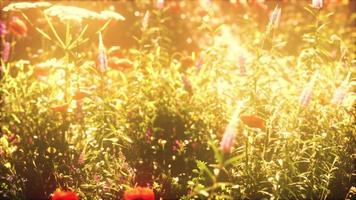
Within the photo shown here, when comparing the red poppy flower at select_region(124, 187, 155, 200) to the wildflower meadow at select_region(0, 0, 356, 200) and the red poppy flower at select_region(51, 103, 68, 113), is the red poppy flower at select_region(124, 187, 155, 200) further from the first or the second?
the red poppy flower at select_region(51, 103, 68, 113)

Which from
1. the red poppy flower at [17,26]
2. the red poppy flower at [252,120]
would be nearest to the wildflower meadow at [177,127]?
the red poppy flower at [252,120]

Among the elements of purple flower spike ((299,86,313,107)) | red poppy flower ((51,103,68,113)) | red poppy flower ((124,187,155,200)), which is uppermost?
purple flower spike ((299,86,313,107))

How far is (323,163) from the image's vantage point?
11.3ft

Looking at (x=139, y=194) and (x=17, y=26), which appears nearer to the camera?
(x=139, y=194)

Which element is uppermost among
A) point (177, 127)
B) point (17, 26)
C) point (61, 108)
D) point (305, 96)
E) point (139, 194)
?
point (17, 26)

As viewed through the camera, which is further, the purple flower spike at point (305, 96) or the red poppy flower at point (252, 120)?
the red poppy flower at point (252, 120)

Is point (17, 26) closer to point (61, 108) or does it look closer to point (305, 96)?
point (61, 108)

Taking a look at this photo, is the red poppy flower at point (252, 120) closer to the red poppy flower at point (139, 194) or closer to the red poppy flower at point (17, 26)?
the red poppy flower at point (139, 194)

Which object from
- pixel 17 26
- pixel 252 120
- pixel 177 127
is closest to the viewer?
pixel 252 120

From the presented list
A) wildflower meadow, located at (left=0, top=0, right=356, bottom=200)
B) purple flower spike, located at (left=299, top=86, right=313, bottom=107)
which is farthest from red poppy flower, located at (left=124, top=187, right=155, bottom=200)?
purple flower spike, located at (left=299, top=86, right=313, bottom=107)

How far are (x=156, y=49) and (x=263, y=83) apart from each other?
1.32 m

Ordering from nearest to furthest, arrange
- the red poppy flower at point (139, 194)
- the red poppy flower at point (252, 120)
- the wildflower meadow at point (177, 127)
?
the red poppy flower at point (139, 194) < the red poppy flower at point (252, 120) < the wildflower meadow at point (177, 127)

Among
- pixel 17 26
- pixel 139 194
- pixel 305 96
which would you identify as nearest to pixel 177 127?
pixel 139 194

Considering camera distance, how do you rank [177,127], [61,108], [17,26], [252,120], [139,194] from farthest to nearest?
[17,26] → [177,127] → [61,108] → [252,120] → [139,194]
